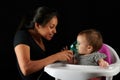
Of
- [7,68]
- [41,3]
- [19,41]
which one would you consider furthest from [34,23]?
→ [7,68]

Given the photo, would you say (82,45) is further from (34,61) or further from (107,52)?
(34,61)

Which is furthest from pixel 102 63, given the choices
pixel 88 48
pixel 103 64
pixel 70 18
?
pixel 70 18

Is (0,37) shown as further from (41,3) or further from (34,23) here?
(34,23)

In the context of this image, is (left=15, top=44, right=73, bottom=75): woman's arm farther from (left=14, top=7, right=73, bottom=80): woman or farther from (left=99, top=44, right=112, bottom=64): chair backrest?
(left=99, top=44, right=112, bottom=64): chair backrest

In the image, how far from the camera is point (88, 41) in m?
1.72

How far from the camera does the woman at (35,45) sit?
1.62 meters

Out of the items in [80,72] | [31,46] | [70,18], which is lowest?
[80,72]

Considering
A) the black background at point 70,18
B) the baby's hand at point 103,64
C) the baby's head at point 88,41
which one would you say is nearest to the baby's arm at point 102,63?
the baby's hand at point 103,64

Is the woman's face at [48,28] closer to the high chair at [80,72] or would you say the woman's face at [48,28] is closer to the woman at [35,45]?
the woman at [35,45]

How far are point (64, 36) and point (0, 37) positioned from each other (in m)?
0.49

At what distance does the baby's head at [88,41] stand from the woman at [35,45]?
10cm

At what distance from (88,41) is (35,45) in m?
0.31

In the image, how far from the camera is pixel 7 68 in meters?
2.28

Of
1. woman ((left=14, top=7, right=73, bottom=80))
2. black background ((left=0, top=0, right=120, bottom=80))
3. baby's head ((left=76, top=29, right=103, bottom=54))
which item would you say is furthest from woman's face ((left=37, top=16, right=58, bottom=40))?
black background ((left=0, top=0, right=120, bottom=80))
